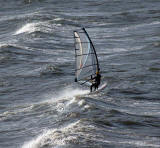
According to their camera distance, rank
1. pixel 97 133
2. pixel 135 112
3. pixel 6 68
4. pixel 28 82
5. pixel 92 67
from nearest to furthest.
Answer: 1. pixel 97 133
2. pixel 135 112
3. pixel 92 67
4. pixel 28 82
5. pixel 6 68

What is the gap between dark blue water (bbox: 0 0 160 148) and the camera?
77.0ft

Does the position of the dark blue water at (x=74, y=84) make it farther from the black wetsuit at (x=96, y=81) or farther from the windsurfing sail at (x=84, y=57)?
the windsurfing sail at (x=84, y=57)

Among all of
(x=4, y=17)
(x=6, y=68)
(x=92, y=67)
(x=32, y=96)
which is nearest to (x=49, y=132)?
(x=92, y=67)

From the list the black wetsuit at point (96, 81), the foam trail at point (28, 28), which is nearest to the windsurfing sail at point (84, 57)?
the black wetsuit at point (96, 81)

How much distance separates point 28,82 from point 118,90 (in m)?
7.41

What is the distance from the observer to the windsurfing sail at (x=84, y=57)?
2733 centimetres

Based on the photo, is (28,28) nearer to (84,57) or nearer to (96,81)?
(96,81)

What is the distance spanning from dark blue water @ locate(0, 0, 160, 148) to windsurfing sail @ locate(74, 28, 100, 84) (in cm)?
172

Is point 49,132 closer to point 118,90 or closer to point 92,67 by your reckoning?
point 92,67

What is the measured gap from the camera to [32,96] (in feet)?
107

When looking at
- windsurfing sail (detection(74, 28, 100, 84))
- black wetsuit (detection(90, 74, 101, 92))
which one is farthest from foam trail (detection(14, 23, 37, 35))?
windsurfing sail (detection(74, 28, 100, 84))

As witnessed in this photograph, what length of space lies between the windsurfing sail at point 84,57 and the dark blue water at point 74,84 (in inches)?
67.8

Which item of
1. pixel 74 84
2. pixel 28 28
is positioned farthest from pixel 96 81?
pixel 28 28

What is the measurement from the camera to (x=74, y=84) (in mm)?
34750
